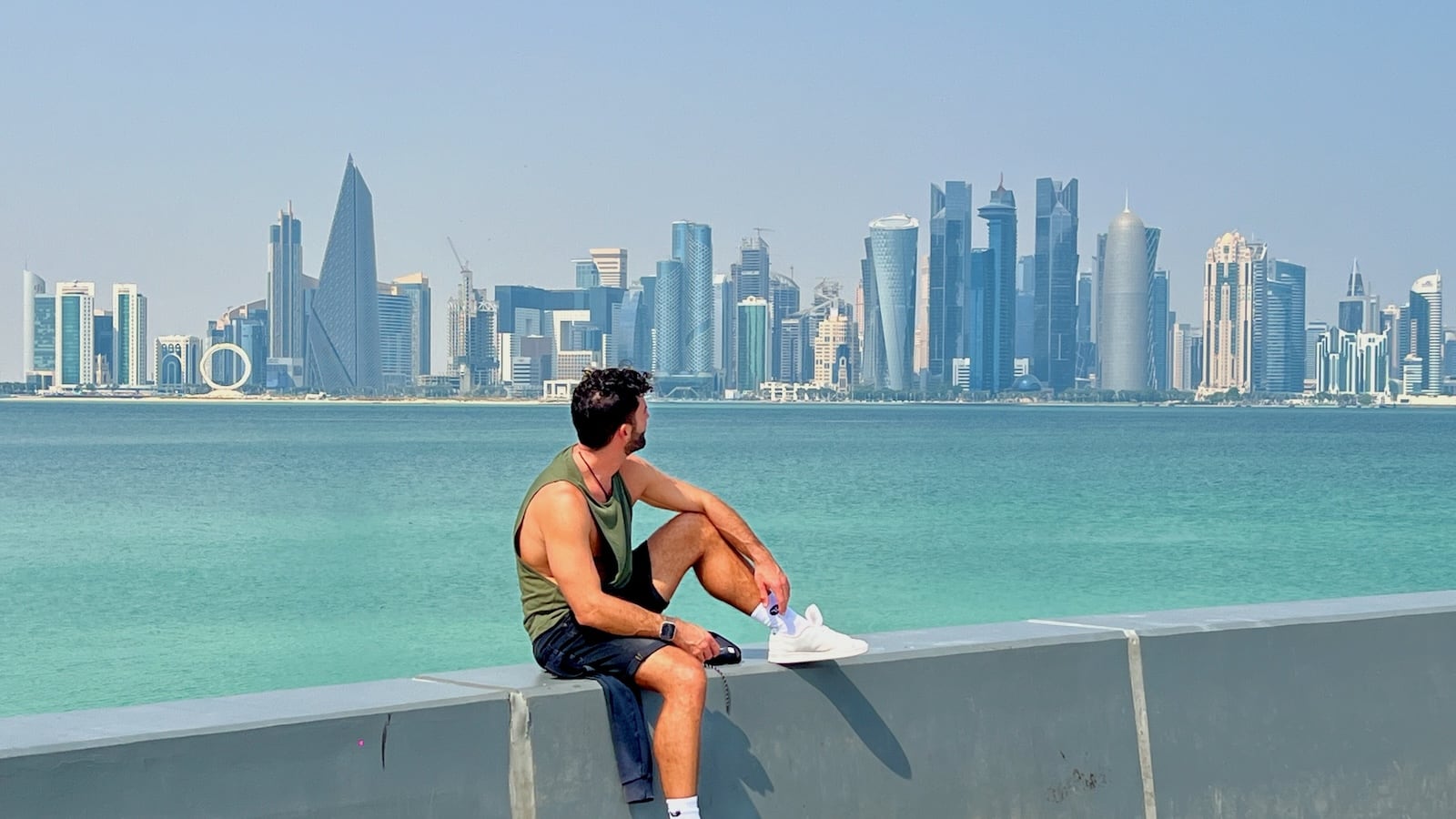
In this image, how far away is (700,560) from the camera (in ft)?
18.6

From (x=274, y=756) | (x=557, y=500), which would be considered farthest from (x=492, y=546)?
(x=274, y=756)

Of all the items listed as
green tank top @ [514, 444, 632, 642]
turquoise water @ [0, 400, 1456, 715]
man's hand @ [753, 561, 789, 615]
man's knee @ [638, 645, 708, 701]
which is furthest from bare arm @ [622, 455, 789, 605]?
turquoise water @ [0, 400, 1456, 715]

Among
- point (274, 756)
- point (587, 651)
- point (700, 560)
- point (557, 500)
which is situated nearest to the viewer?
point (274, 756)

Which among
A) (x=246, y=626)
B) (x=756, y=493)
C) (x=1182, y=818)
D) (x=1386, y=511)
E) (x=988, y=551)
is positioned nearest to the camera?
(x=1182, y=818)

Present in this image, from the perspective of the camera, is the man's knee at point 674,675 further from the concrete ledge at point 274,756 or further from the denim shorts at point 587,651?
the concrete ledge at point 274,756

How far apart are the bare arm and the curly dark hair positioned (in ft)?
0.85

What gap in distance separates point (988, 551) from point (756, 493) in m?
20.2

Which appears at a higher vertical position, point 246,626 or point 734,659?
point 734,659

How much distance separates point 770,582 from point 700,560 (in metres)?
0.26

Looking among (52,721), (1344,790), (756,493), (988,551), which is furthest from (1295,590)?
(52,721)

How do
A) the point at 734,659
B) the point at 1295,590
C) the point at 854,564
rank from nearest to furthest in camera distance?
the point at 734,659 < the point at 1295,590 < the point at 854,564

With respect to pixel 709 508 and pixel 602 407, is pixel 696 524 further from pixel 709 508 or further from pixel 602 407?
pixel 602 407

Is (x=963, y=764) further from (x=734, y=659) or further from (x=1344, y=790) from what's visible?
(x=1344, y=790)

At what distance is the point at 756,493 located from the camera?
70.0 m
